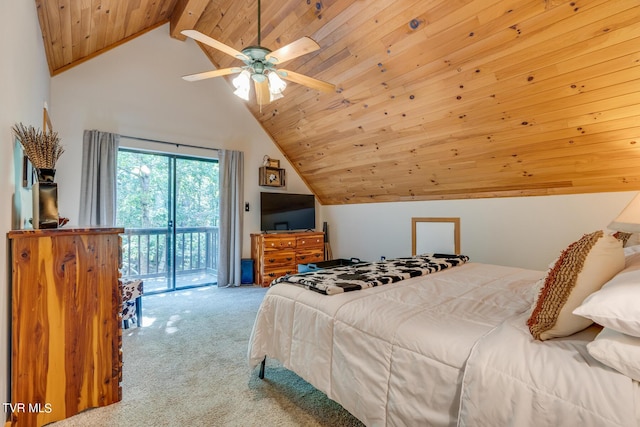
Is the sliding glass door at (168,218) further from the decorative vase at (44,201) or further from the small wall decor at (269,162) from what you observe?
the decorative vase at (44,201)

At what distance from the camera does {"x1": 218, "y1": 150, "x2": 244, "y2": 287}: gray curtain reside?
4.64m

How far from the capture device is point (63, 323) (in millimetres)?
1641

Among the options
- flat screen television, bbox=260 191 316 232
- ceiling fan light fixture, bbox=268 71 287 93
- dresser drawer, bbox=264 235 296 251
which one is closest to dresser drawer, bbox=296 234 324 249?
dresser drawer, bbox=264 235 296 251

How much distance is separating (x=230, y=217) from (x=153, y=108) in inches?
73.6

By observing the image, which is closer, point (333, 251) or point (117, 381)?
point (117, 381)

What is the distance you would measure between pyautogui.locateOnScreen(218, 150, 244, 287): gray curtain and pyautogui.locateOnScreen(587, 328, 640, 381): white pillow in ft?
14.4

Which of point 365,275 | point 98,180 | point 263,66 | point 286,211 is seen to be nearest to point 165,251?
point 98,180

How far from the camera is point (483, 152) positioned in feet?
10.7

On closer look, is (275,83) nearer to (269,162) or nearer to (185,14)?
(185,14)

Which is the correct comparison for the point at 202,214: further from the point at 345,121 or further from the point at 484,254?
the point at 484,254

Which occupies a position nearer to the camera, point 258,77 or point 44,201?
point 44,201

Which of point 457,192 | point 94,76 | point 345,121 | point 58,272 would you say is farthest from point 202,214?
point 457,192

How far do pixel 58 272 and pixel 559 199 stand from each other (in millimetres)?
4343

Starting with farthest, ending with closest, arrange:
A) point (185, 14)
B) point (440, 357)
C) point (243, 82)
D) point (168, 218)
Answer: point (168, 218) < point (185, 14) < point (243, 82) < point (440, 357)
